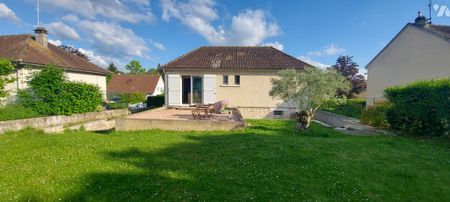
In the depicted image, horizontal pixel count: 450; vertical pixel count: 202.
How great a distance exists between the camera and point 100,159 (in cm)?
548

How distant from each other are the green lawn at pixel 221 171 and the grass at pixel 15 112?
3.23m

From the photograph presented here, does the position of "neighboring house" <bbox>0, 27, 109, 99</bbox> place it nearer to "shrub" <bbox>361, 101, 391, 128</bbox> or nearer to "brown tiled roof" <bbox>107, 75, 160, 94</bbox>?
"shrub" <bbox>361, 101, 391, 128</bbox>

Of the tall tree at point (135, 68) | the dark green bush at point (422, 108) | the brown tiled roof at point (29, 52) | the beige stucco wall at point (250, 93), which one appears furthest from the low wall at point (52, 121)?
the tall tree at point (135, 68)

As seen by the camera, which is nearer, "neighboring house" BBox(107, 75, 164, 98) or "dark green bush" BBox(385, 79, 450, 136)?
"dark green bush" BBox(385, 79, 450, 136)

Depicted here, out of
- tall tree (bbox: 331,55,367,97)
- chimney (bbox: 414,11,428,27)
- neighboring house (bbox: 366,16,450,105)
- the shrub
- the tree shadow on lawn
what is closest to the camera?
the tree shadow on lawn

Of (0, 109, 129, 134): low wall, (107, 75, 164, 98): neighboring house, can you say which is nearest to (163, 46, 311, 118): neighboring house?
(0, 109, 129, 134): low wall

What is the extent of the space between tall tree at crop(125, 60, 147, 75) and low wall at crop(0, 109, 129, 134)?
6767 centimetres

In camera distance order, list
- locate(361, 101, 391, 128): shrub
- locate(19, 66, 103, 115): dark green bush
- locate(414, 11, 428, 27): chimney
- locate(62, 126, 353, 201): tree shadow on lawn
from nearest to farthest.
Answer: locate(62, 126, 353, 201): tree shadow on lawn, locate(361, 101, 391, 128): shrub, locate(19, 66, 103, 115): dark green bush, locate(414, 11, 428, 27): chimney

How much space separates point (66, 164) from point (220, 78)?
13239mm

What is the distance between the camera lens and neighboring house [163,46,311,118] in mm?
17344

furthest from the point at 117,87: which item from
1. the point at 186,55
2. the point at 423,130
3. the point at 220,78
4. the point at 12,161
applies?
the point at 423,130

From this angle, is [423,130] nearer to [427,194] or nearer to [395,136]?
[395,136]

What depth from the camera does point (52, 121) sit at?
11438mm

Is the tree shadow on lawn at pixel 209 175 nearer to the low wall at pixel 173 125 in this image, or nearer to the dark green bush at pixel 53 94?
the low wall at pixel 173 125
